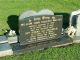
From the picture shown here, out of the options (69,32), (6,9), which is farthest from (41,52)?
(6,9)

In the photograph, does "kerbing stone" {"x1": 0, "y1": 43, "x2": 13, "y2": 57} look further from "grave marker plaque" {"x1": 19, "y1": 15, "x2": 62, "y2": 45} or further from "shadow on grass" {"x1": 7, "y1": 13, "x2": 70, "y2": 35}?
"shadow on grass" {"x1": 7, "y1": 13, "x2": 70, "y2": 35}

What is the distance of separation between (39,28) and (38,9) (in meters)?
3.28

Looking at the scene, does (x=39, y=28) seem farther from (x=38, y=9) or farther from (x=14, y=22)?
(x=38, y=9)

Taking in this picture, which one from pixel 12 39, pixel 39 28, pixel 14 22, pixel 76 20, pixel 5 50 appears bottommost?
pixel 5 50

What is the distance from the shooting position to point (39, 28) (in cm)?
754

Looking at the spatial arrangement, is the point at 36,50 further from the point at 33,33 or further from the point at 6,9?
the point at 6,9

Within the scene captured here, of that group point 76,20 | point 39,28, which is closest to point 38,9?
point 76,20

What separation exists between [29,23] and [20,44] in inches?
30.4

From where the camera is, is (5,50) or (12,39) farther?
(12,39)

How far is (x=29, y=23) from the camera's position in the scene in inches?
288

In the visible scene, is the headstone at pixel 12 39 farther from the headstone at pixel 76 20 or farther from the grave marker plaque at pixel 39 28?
the headstone at pixel 76 20

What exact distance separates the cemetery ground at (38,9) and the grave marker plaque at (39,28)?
432 millimetres

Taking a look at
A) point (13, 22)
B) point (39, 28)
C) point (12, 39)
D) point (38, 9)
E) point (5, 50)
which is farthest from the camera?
point (38, 9)

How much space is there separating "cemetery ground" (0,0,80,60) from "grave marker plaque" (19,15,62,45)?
1.42 ft
